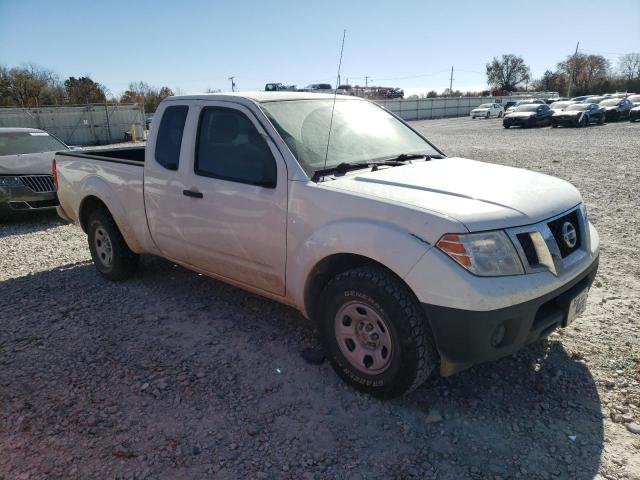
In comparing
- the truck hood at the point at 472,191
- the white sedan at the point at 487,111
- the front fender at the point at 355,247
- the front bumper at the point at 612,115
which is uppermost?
the white sedan at the point at 487,111

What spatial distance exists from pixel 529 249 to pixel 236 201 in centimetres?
198

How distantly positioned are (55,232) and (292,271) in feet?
19.6

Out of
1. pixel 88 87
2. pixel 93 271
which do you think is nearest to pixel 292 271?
pixel 93 271

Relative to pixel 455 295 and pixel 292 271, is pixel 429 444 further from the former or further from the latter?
pixel 292 271

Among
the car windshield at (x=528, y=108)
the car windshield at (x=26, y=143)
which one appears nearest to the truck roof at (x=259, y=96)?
the car windshield at (x=26, y=143)

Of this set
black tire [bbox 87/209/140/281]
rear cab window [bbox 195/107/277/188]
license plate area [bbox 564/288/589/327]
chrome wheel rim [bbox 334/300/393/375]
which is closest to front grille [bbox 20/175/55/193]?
black tire [bbox 87/209/140/281]

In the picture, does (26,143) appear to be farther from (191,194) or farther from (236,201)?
(236,201)

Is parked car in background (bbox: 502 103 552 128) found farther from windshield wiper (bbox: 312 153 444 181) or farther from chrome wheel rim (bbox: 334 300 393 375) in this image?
chrome wheel rim (bbox: 334 300 393 375)

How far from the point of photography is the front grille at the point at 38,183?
7957 mm

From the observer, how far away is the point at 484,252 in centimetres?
249

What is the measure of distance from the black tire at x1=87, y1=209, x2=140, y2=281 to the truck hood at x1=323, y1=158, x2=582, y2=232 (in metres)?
2.86

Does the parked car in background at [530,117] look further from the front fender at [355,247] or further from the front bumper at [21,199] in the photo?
the front fender at [355,247]

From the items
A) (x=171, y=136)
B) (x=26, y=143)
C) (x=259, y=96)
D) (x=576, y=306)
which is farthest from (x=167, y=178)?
(x=26, y=143)

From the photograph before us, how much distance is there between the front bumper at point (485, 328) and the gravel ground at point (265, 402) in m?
0.48
